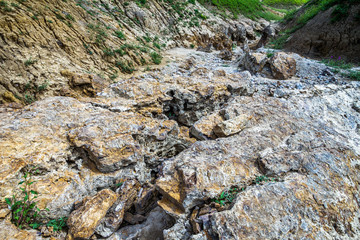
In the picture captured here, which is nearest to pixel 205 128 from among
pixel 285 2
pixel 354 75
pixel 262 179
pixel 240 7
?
pixel 262 179

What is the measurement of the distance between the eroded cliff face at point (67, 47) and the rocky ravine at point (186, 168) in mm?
2125

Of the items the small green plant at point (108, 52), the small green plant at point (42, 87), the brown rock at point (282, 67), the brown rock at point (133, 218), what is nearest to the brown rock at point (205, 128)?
the brown rock at point (133, 218)

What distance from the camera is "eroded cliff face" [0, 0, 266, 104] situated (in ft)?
21.9

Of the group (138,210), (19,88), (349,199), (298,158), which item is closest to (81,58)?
(19,88)

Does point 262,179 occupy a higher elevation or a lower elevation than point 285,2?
lower

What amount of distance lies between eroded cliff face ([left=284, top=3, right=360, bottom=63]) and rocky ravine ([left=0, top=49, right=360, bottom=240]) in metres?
7.41

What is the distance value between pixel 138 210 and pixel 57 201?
1.72 meters

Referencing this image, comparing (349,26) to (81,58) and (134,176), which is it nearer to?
(134,176)

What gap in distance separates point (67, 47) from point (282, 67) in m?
12.1

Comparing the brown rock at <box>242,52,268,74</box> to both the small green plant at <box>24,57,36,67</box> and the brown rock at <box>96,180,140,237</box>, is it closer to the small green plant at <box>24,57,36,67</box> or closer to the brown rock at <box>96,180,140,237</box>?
the brown rock at <box>96,180,140,237</box>

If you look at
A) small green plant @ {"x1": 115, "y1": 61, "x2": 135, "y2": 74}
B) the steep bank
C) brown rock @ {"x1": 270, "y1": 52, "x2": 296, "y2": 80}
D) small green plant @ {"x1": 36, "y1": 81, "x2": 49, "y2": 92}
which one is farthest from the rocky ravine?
the steep bank

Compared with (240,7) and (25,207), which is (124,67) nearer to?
(25,207)

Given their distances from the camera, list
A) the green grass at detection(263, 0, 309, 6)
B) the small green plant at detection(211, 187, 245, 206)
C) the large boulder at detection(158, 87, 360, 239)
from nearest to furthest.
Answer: the large boulder at detection(158, 87, 360, 239) < the small green plant at detection(211, 187, 245, 206) < the green grass at detection(263, 0, 309, 6)

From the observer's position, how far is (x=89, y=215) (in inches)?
130
